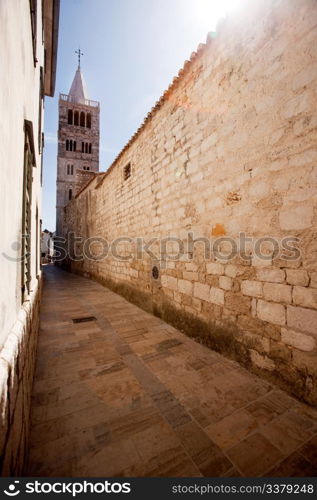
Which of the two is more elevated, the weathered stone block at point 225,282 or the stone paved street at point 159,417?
the weathered stone block at point 225,282

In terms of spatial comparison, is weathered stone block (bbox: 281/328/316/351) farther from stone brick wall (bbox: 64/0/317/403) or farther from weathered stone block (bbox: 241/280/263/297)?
weathered stone block (bbox: 241/280/263/297)

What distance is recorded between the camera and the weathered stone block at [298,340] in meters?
2.17

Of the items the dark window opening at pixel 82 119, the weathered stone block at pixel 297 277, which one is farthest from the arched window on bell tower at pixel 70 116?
the weathered stone block at pixel 297 277

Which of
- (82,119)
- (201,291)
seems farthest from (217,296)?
(82,119)

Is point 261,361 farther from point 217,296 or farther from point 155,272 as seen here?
point 155,272

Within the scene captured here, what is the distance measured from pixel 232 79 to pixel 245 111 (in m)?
0.66

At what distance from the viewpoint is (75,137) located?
3127 centimetres

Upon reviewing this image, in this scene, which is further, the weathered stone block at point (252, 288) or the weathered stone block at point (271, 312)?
the weathered stone block at point (252, 288)

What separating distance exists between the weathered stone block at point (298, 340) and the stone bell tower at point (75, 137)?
30.7 meters

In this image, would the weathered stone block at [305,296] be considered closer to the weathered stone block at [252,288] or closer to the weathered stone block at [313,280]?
the weathered stone block at [313,280]

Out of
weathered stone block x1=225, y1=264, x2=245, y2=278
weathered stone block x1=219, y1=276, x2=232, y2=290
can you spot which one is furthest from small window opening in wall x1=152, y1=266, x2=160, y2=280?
weathered stone block x1=225, y1=264, x2=245, y2=278

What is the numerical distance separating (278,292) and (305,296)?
289 millimetres

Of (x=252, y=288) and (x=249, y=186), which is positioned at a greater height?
(x=249, y=186)

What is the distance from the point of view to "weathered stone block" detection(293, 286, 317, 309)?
2.15 meters
